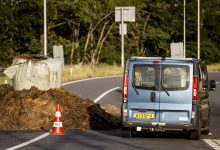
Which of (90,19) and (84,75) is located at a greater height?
(90,19)

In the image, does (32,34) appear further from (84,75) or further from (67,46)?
(84,75)

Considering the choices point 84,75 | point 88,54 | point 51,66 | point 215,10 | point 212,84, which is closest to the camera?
point 212,84

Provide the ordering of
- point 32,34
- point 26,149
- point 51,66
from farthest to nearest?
point 32,34 < point 51,66 < point 26,149

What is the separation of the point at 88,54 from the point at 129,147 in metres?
59.9

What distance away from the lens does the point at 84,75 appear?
5044 centimetres

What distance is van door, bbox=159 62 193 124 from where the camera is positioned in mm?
15945

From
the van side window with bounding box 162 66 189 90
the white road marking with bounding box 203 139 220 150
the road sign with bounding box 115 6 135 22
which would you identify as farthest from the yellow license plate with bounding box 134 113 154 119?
the road sign with bounding box 115 6 135 22

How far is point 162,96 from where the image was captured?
16078mm

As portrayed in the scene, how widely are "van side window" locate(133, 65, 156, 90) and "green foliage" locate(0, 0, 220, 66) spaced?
48103 mm

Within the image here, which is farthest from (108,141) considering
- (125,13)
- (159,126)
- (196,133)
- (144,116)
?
(125,13)

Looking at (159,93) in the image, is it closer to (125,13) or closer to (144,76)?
(144,76)

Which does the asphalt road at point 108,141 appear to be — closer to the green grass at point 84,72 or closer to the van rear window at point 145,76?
the van rear window at point 145,76

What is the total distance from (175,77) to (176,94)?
392mm

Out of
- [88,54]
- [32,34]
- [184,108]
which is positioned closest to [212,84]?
[184,108]
